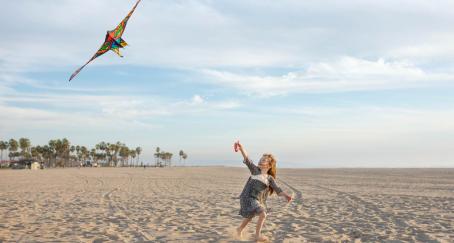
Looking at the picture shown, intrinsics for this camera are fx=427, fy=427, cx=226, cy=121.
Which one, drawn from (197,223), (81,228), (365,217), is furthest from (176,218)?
(365,217)

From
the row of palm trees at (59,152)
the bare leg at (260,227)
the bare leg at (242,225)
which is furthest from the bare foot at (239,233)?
the row of palm trees at (59,152)

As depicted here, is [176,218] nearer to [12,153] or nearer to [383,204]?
[383,204]

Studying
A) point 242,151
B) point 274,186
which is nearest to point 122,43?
point 242,151

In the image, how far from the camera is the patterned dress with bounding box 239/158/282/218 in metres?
7.45

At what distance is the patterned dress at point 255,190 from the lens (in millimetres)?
7449

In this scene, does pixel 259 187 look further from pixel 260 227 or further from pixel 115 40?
pixel 115 40

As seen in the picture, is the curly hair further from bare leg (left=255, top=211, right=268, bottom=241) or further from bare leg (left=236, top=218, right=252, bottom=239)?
bare leg (left=236, top=218, right=252, bottom=239)

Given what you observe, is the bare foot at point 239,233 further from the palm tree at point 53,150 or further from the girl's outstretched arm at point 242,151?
the palm tree at point 53,150

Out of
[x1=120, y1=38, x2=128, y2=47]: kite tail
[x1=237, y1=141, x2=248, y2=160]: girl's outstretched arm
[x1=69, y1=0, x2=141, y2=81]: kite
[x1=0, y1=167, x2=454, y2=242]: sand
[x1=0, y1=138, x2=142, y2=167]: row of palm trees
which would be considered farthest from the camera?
[x1=0, y1=138, x2=142, y2=167]: row of palm trees

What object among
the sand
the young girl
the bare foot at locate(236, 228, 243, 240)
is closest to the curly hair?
the young girl

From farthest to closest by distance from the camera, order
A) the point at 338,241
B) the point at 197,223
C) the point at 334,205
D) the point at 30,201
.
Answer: the point at 30,201
the point at 334,205
the point at 197,223
the point at 338,241

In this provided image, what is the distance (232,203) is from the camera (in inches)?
557

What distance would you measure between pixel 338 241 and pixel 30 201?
11.3 m

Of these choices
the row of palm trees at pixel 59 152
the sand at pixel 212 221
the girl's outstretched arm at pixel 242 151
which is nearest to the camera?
the girl's outstretched arm at pixel 242 151
